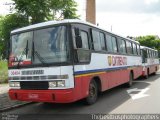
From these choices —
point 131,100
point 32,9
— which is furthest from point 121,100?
point 32,9

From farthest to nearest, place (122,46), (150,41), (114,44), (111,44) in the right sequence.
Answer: (150,41), (122,46), (114,44), (111,44)

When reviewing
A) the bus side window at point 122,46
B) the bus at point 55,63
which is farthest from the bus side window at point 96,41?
the bus side window at point 122,46

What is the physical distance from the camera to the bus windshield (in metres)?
8.49

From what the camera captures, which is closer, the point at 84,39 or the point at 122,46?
the point at 84,39

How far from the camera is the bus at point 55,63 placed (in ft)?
27.5

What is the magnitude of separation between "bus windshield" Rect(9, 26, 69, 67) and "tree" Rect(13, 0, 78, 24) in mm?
3955

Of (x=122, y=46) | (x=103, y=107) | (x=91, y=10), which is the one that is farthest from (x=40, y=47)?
(x=91, y=10)

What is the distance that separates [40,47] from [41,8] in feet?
16.5

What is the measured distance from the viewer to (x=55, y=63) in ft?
27.6

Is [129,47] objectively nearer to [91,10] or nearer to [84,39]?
[84,39]

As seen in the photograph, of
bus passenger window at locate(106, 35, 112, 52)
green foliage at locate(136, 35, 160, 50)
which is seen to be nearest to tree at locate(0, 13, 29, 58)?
bus passenger window at locate(106, 35, 112, 52)

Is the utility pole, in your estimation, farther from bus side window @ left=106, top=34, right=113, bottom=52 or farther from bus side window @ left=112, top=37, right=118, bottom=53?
bus side window @ left=106, top=34, right=113, bottom=52

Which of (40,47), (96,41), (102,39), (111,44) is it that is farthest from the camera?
(111,44)

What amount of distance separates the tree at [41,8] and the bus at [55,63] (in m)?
3.75
